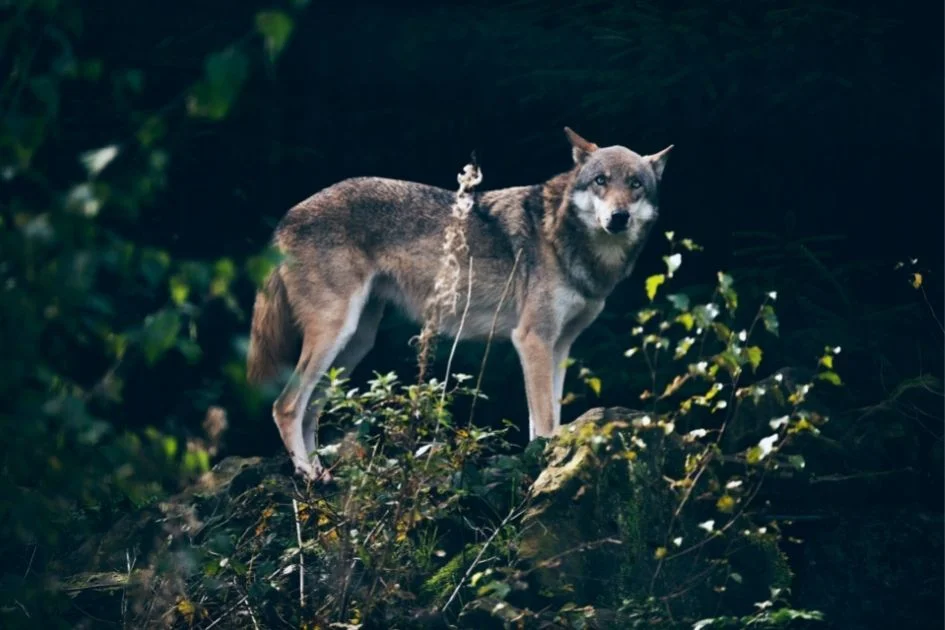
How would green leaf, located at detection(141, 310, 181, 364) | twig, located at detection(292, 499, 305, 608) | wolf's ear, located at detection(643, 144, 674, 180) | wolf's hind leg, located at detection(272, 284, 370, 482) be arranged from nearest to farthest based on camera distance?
green leaf, located at detection(141, 310, 181, 364) < twig, located at detection(292, 499, 305, 608) < wolf's hind leg, located at detection(272, 284, 370, 482) < wolf's ear, located at detection(643, 144, 674, 180)

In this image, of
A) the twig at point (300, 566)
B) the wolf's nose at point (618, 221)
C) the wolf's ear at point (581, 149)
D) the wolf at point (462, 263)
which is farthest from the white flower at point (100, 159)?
the wolf's ear at point (581, 149)

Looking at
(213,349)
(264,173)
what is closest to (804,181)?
(264,173)

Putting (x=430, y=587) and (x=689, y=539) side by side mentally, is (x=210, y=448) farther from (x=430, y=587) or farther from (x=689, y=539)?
(x=689, y=539)

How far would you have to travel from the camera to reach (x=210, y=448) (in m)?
6.29

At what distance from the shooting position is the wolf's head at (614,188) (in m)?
6.58

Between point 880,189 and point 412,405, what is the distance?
434 centimetres

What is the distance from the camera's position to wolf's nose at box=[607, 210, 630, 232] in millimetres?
6480

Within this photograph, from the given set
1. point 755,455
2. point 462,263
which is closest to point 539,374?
point 462,263

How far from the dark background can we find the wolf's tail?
0.53ft

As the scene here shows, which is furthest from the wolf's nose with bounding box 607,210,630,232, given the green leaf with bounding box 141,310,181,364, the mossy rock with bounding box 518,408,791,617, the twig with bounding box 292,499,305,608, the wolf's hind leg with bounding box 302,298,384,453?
the green leaf with bounding box 141,310,181,364

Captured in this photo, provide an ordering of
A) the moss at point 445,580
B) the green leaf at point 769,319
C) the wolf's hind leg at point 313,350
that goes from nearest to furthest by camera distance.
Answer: the green leaf at point 769,319, the moss at point 445,580, the wolf's hind leg at point 313,350

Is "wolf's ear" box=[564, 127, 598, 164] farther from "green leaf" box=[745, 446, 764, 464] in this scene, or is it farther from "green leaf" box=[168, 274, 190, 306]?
"green leaf" box=[168, 274, 190, 306]

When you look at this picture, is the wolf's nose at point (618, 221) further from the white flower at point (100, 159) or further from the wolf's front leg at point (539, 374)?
the white flower at point (100, 159)

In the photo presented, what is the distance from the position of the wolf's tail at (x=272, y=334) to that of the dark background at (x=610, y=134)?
0.16m
